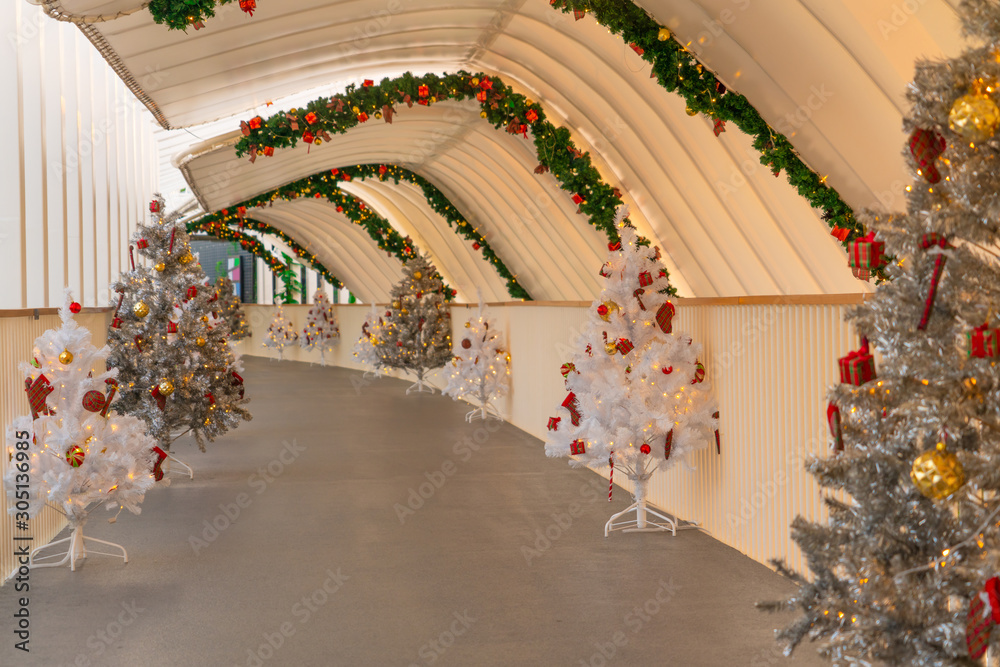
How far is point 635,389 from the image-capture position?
5781 millimetres

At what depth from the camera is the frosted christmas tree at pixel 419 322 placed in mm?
16859

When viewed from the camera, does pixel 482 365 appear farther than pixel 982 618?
Yes

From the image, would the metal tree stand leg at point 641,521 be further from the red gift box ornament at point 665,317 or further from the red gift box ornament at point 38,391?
the red gift box ornament at point 38,391

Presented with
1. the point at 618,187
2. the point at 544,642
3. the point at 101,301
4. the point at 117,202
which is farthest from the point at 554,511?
Result: the point at 117,202

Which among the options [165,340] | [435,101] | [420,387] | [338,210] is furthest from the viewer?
[338,210]

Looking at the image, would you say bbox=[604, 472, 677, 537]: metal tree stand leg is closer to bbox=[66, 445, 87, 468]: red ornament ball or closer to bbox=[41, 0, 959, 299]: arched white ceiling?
bbox=[41, 0, 959, 299]: arched white ceiling

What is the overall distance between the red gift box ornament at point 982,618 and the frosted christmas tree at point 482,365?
10.1m

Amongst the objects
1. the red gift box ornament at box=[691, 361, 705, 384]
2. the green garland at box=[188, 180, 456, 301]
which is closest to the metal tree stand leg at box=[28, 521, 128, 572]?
the red gift box ornament at box=[691, 361, 705, 384]

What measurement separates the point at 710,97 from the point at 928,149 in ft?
15.5

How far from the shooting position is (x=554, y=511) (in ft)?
21.8

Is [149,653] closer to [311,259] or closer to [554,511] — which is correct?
[554,511]

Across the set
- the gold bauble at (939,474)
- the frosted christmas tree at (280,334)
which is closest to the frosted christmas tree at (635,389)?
the gold bauble at (939,474)

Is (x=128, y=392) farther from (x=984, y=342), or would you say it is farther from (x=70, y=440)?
(x=984, y=342)

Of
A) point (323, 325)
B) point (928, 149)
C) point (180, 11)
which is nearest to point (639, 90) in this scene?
point (180, 11)
